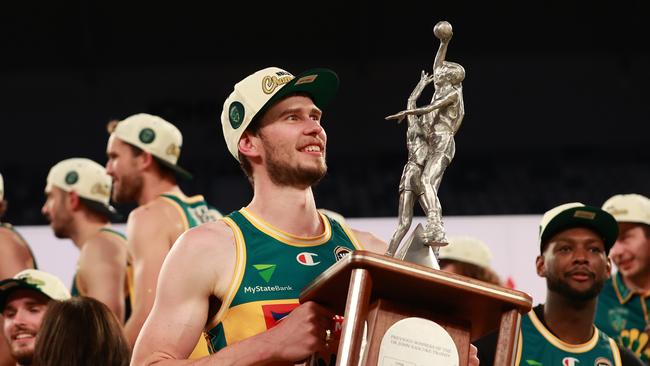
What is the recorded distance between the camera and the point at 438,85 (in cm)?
245

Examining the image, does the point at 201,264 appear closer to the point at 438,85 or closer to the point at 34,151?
the point at 438,85

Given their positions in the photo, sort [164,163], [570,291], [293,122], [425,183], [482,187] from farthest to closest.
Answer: [482,187]
[164,163]
[570,291]
[293,122]
[425,183]

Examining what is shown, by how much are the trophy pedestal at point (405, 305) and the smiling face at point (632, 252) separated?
302 cm

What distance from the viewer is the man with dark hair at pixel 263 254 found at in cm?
234

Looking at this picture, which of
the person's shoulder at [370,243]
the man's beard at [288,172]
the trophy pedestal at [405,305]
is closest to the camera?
the trophy pedestal at [405,305]

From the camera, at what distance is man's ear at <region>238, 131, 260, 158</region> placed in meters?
→ 2.72

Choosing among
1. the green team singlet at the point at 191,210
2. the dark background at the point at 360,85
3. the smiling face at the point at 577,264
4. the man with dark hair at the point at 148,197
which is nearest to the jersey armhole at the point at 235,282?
the smiling face at the point at 577,264

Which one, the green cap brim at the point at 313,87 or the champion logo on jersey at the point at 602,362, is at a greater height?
the green cap brim at the point at 313,87

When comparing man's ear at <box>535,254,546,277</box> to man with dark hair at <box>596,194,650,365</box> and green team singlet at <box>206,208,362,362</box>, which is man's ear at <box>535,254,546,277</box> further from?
green team singlet at <box>206,208,362,362</box>

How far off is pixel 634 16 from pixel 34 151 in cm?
450

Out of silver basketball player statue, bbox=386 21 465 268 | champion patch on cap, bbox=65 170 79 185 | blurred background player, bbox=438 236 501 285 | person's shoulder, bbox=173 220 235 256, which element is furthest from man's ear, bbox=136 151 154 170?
silver basketball player statue, bbox=386 21 465 268

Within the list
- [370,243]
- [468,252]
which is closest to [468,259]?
[468,252]

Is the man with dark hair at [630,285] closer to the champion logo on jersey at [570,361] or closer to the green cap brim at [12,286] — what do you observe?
the champion logo on jersey at [570,361]

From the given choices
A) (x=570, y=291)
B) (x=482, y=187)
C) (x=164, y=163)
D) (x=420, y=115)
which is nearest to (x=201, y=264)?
(x=420, y=115)
